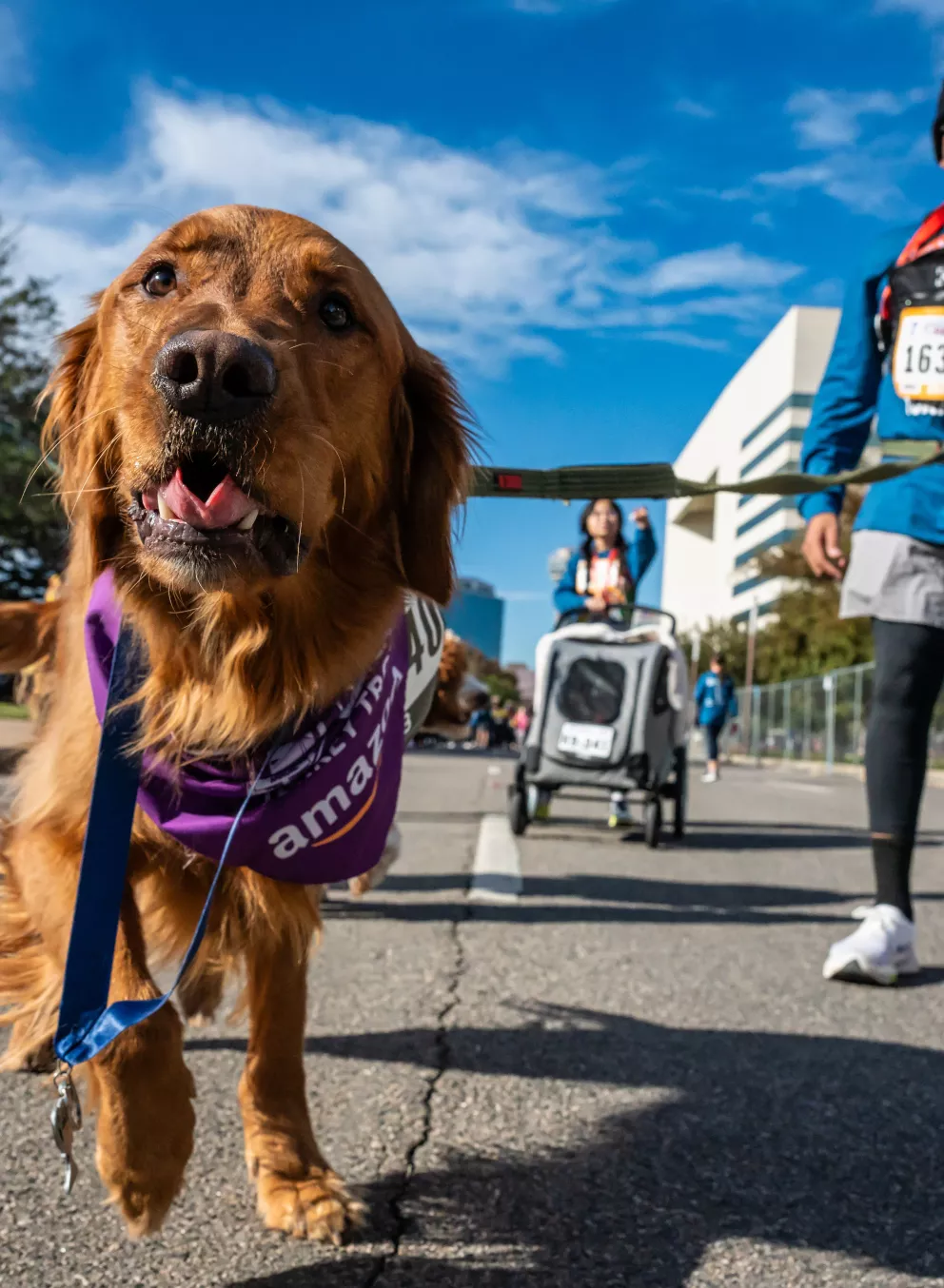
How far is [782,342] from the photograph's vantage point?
83.9 meters

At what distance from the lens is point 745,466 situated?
96.6 metres

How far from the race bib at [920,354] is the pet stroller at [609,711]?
372 cm

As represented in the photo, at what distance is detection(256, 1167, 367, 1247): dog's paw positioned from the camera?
185cm

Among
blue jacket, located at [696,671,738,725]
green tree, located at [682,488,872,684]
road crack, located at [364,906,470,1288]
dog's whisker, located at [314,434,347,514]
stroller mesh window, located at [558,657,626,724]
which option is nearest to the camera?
road crack, located at [364,906,470,1288]

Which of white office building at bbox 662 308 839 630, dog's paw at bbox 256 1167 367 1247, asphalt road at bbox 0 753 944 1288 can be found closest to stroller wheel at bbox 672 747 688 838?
asphalt road at bbox 0 753 944 1288

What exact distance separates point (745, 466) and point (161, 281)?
98331 mm

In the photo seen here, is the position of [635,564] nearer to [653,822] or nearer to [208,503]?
[653,822]

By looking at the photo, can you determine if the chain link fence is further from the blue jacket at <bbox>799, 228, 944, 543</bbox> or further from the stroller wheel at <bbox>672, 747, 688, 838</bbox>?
the blue jacket at <bbox>799, 228, 944, 543</bbox>

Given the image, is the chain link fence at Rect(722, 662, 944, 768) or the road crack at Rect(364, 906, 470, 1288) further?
the chain link fence at Rect(722, 662, 944, 768)

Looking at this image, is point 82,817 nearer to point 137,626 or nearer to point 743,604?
point 137,626

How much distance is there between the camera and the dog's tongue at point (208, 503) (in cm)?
178

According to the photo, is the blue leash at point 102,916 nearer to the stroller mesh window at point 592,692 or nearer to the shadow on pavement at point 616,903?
the shadow on pavement at point 616,903

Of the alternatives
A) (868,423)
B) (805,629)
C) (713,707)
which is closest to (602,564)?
(868,423)

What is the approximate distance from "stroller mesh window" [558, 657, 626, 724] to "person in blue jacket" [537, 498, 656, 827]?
2.06 ft
